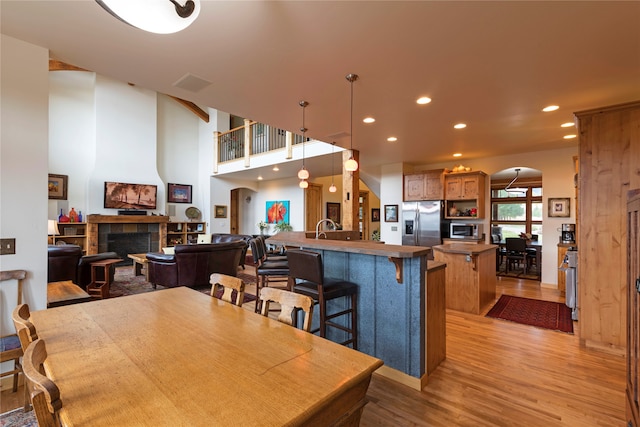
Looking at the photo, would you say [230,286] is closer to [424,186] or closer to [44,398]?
[44,398]

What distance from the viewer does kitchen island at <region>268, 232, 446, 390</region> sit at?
2258 mm

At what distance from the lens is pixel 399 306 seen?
235 centimetres

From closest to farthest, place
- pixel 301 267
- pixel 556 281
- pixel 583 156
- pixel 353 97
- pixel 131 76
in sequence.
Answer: pixel 301 267 → pixel 131 76 → pixel 583 156 → pixel 353 97 → pixel 556 281

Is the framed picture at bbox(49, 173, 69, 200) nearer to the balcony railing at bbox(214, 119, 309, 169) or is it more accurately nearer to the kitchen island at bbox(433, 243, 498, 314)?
the balcony railing at bbox(214, 119, 309, 169)

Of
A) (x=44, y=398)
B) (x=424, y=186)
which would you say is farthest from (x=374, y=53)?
(x=424, y=186)

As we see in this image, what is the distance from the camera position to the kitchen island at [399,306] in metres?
2.26

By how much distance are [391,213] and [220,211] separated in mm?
5909

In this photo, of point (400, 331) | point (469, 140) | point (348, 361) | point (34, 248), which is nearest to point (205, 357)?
point (348, 361)

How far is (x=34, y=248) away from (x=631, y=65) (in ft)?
17.1

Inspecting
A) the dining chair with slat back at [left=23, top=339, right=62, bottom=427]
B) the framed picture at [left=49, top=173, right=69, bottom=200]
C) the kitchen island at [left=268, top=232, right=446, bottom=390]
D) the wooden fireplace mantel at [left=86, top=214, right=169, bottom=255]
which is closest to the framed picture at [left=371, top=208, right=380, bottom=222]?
the wooden fireplace mantel at [left=86, top=214, right=169, bottom=255]

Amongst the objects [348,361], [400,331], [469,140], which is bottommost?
[400,331]

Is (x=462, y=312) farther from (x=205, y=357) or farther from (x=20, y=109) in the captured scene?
(x=20, y=109)

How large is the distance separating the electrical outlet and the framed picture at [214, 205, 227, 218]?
7.80m

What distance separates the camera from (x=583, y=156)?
3.01m
